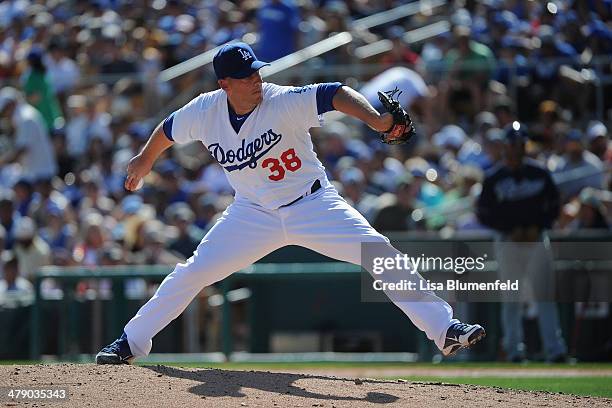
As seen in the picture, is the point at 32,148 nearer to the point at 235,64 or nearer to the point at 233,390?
the point at 235,64

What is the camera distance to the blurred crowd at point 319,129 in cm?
1284

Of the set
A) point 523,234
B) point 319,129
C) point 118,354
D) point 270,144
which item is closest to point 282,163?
point 270,144

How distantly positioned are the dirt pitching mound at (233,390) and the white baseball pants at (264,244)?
360 millimetres

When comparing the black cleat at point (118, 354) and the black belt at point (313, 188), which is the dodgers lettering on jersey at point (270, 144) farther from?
the black cleat at point (118, 354)

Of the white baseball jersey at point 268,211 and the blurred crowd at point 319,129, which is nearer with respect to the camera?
the white baseball jersey at point 268,211

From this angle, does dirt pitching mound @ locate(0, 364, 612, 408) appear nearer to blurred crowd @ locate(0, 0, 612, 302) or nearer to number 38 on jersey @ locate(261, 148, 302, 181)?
number 38 on jersey @ locate(261, 148, 302, 181)

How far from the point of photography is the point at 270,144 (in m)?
7.21

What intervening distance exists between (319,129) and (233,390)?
8.29 m

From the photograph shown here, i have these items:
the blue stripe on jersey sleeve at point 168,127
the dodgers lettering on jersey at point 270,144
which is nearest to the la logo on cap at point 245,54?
the dodgers lettering on jersey at point 270,144

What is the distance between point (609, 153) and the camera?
42.0 ft

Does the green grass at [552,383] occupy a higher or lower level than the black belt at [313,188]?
lower

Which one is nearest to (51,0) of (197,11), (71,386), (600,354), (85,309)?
(197,11)

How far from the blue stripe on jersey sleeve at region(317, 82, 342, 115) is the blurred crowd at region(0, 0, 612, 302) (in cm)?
525

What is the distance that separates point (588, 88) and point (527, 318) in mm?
3615
